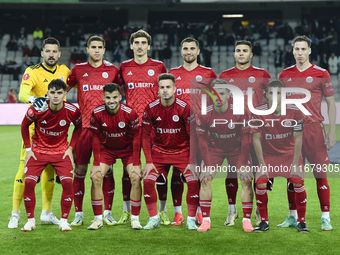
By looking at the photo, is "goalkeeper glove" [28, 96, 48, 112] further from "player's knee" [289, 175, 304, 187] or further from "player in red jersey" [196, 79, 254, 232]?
"player's knee" [289, 175, 304, 187]

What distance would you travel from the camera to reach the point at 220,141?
5512 millimetres

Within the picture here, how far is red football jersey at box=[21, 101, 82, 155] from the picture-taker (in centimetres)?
530

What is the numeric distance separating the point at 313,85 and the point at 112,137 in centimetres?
245

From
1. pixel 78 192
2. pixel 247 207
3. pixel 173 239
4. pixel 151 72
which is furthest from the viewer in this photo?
pixel 151 72

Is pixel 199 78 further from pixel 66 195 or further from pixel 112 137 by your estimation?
pixel 66 195

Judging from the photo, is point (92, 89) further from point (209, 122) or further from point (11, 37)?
point (11, 37)

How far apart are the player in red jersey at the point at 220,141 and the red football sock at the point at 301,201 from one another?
1.74 feet

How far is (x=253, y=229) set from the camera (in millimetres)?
5254

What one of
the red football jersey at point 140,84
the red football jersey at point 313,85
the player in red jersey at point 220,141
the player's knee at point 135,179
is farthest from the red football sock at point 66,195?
the red football jersey at point 313,85

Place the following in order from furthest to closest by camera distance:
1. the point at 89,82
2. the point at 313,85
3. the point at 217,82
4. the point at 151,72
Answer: the point at 151,72
the point at 89,82
the point at 217,82
the point at 313,85

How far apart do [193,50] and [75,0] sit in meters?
21.6

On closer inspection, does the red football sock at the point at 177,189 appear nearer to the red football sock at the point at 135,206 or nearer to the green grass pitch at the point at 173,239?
the green grass pitch at the point at 173,239

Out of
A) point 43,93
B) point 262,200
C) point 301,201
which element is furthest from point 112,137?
point 301,201

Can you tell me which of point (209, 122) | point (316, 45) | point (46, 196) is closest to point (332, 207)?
point (209, 122)
